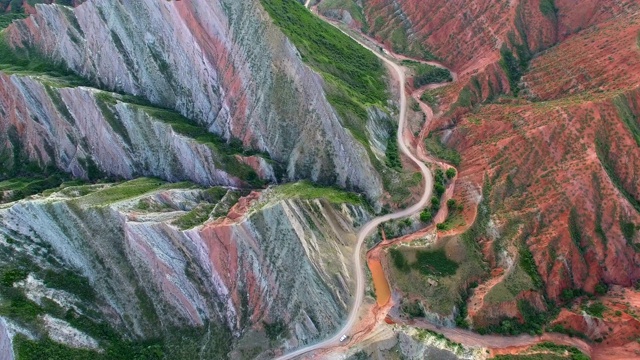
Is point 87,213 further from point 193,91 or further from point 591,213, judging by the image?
point 591,213

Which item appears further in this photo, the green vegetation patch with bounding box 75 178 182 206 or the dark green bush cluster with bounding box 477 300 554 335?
the green vegetation patch with bounding box 75 178 182 206

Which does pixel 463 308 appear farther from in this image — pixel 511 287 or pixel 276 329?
pixel 276 329

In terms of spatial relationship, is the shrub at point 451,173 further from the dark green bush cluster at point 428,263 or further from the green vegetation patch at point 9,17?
the green vegetation patch at point 9,17

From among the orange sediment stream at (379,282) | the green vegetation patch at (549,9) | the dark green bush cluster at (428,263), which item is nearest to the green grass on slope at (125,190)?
the orange sediment stream at (379,282)

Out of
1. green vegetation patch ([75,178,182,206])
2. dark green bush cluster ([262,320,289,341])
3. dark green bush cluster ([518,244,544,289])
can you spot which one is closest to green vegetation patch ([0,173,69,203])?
green vegetation patch ([75,178,182,206])

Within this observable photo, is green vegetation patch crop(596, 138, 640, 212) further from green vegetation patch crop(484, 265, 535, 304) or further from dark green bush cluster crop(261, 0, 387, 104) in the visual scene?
dark green bush cluster crop(261, 0, 387, 104)

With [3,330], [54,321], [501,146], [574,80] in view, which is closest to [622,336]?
[501,146]
